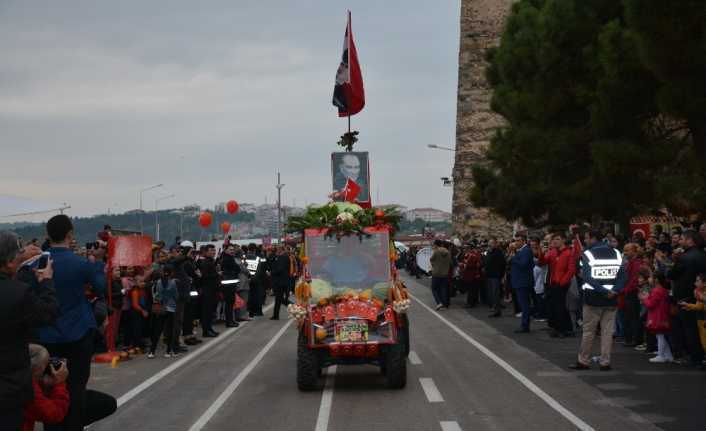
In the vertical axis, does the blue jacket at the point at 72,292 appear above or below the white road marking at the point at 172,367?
above

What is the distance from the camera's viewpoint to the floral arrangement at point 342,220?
588 inches

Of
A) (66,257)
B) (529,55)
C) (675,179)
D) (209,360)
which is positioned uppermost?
(529,55)

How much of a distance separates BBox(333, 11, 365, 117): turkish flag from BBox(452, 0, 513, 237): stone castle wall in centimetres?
4137

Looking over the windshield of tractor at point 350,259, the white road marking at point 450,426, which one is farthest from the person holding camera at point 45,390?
the windshield of tractor at point 350,259

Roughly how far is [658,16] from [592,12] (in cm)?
1278

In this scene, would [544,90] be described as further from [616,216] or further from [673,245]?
[673,245]

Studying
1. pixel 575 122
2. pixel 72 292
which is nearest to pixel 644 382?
pixel 72 292

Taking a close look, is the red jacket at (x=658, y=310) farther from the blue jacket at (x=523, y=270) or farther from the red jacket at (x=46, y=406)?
the red jacket at (x=46, y=406)

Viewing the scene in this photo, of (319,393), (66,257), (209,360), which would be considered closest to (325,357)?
(319,393)

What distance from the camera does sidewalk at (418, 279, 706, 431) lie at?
1127 cm

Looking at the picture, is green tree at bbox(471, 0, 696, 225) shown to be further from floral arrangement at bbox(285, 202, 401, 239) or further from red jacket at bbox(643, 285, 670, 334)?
floral arrangement at bbox(285, 202, 401, 239)

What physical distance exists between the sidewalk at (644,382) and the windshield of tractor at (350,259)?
2841 millimetres

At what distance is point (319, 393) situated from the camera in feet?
44.4

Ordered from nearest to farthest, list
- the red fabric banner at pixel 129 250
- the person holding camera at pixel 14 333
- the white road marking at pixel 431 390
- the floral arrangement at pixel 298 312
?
the person holding camera at pixel 14 333 < the white road marking at pixel 431 390 < the floral arrangement at pixel 298 312 < the red fabric banner at pixel 129 250
